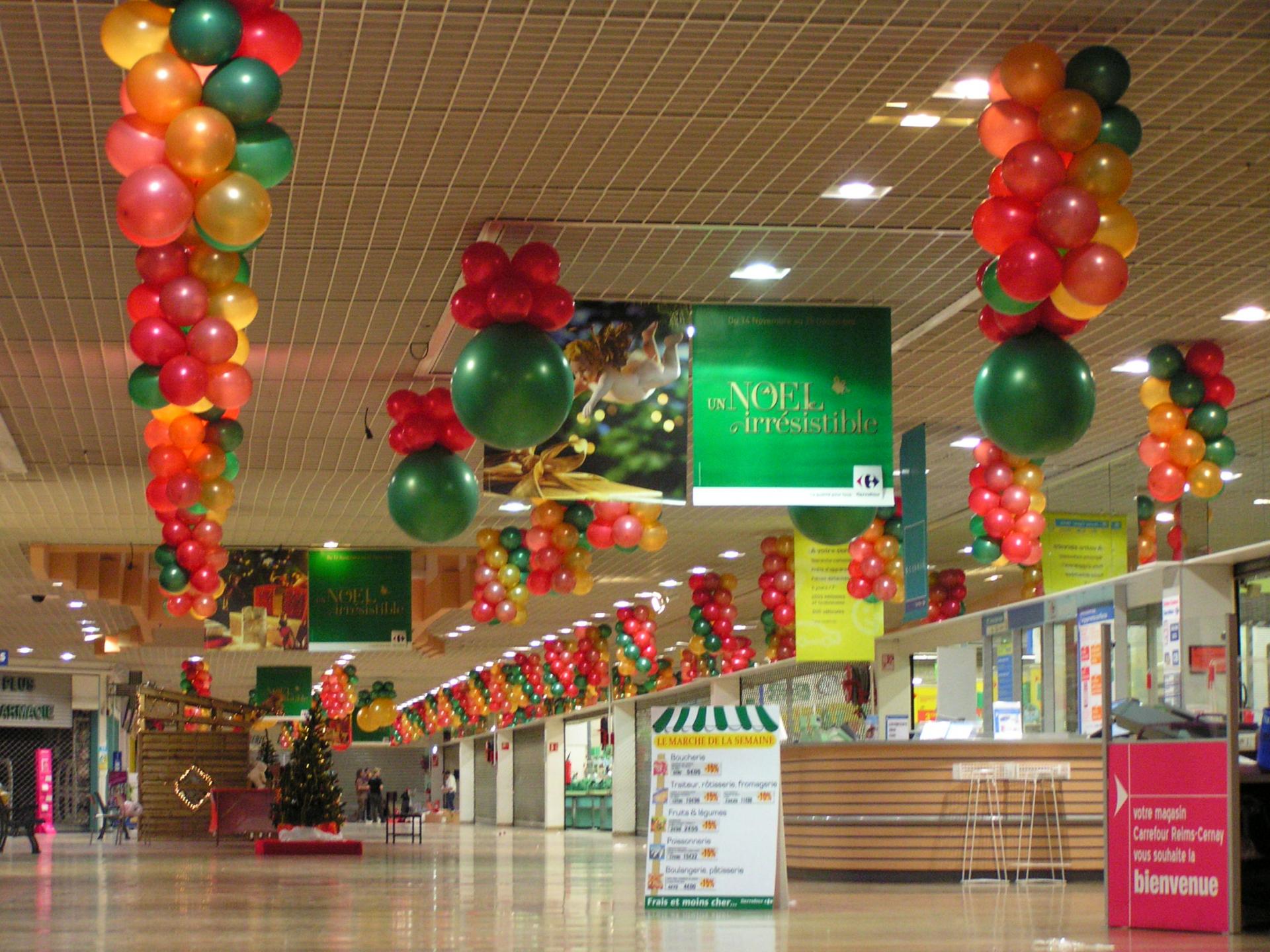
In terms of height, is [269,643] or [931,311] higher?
[931,311]

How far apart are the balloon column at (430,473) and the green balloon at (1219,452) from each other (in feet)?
16.1

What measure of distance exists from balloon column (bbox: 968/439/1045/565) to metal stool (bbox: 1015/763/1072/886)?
1.74m

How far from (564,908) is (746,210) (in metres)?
3.98

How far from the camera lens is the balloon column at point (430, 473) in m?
9.77

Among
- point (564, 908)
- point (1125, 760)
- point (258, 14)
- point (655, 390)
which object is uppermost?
point (258, 14)

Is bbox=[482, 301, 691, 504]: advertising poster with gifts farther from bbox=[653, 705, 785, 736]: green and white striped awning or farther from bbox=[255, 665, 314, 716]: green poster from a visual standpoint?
bbox=[255, 665, 314, 716]: green poster

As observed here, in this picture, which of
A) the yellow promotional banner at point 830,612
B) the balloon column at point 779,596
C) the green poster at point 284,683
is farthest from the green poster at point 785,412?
the green poster at point 284,683

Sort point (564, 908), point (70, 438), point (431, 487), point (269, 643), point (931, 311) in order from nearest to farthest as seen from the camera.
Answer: point (564, 908) → point (431, 487) → point (931, 311) → point (70, 438) → point (269, 643)

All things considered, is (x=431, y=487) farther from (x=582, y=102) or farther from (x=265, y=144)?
(x=265, y=144)

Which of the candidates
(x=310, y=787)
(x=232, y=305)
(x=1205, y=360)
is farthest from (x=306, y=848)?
(x=232, y=305)

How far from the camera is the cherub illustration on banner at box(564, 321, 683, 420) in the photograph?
33.0 ft

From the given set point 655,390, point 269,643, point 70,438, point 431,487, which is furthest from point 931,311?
point 269,643

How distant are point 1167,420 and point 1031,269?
15.8 feet

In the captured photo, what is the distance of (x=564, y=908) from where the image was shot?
8844 mm
